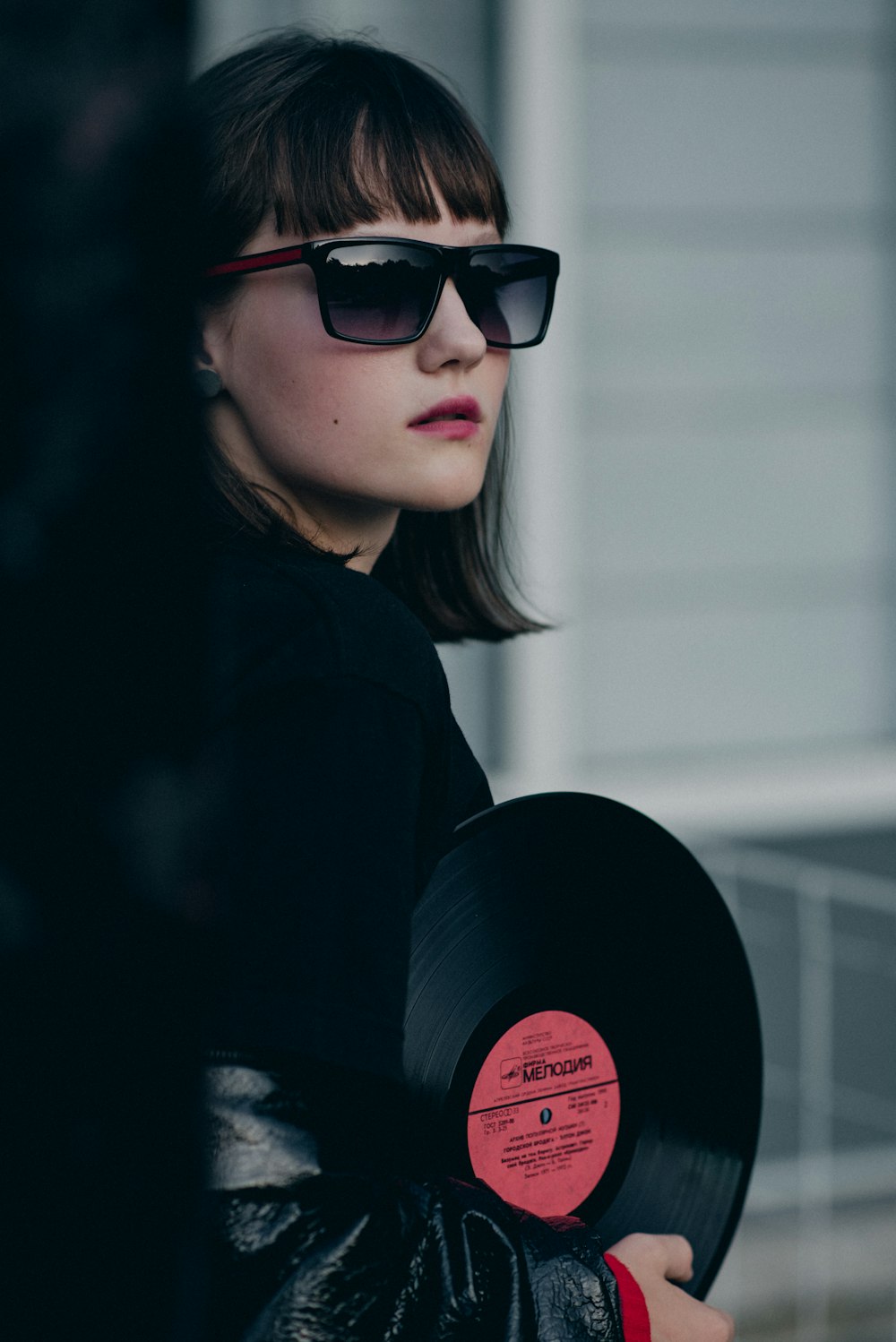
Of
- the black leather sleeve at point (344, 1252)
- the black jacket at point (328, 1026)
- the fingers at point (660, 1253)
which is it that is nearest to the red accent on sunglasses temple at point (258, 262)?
the black jacket at point (328, 1026)

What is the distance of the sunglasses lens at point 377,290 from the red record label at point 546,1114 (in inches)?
20.5

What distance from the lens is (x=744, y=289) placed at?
4.39 metres

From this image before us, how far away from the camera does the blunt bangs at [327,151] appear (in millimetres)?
1133

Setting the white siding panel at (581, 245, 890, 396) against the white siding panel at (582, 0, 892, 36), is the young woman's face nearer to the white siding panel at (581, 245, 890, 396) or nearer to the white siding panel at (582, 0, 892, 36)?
the white siding panel at (581, 245, 890, 396)

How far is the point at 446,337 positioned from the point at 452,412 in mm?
59

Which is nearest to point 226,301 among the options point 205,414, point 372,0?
point 205,414

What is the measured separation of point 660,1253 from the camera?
1162 mm

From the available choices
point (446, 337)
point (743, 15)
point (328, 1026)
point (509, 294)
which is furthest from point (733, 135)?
point (328, 1026)

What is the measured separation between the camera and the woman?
88cm

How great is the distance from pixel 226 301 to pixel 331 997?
1.78 ft

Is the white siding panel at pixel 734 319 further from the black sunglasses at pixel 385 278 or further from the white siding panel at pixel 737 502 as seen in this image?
the black sunglasses at pixel 385 278

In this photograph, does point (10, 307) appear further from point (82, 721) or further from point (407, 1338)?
point (407, 1338)

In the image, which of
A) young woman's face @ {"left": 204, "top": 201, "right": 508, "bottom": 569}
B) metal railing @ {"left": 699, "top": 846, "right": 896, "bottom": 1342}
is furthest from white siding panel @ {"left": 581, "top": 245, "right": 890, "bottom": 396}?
young woman's face @ {"left": 204, "top": 201, "right": 508, "bottom": 569}

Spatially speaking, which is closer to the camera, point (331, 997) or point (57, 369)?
point (57, 369)
